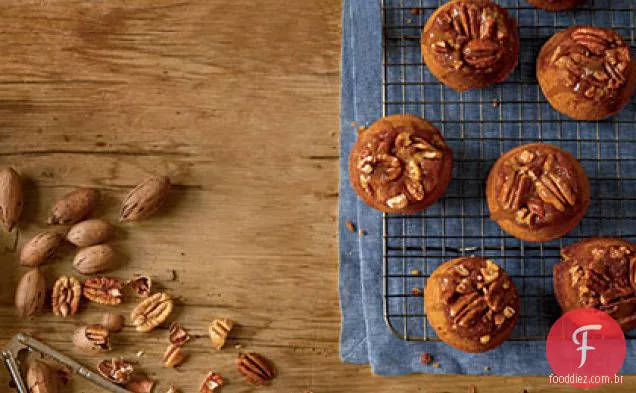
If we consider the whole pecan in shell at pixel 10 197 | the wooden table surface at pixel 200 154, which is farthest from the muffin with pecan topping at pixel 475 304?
the whole pecan in shell at pixel 10 197

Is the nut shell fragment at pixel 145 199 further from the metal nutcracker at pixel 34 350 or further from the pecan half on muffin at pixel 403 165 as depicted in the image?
the pecan half on muffin at pixel 403 165

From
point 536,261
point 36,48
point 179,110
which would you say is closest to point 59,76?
point 36,48

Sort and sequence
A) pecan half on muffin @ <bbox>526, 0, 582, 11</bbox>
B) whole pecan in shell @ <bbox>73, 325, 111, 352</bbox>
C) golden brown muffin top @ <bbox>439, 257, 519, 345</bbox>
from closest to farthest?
1. golden brown muffin top @ <bbox>439, 257, 519, 345</bbox>
2. pecan half on muffin @ <bbox>526, 0, 582, 11</bbox>
3. whole pecan in shell @ <bbox>73, 325, 111, 352</bbox>

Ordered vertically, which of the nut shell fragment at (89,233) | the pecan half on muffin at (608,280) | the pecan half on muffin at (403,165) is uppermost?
the pecan half on muffin at (403,165)

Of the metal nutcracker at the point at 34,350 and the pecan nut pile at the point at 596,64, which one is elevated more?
the pecan nut pile at the point at 596,64

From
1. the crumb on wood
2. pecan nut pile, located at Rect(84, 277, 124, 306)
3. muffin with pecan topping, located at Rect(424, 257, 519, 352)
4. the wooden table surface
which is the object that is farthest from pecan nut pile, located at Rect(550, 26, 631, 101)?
pecan nut pile, located at Rect(84, 277, 124, 306)

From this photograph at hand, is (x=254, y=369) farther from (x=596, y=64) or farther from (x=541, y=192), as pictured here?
(x=596, y=64)

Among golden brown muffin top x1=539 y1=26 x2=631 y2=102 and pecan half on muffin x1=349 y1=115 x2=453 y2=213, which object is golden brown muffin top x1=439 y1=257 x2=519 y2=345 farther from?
golden brown muffin top x1=539 y1=26 x2=631 y2=102
